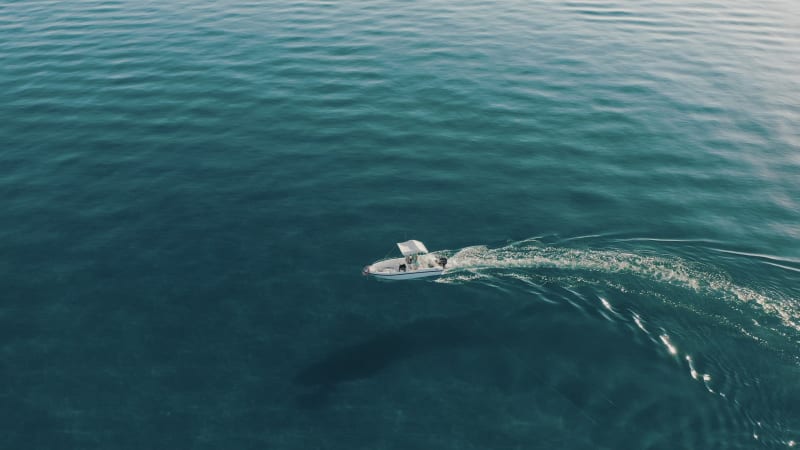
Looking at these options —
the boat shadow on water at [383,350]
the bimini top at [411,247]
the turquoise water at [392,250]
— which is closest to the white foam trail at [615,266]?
the turquoise water at [392,250]

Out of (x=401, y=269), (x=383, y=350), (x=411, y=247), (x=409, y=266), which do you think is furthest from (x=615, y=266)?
(x=383, y=350)

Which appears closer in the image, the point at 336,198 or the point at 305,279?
the point at 305,279

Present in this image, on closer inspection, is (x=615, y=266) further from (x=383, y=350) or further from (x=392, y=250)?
(x=383, y=350)

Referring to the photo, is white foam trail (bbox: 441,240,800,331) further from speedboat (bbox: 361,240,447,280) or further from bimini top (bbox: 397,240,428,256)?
bimini top (bbox: 397,240,428,256)

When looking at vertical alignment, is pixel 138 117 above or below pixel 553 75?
below

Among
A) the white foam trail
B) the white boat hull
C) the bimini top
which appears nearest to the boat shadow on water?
the white boat hull

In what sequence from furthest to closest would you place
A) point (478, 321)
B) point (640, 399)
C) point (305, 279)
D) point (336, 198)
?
1. point (336, 198)
2. point (305, 279)
3. point (478, 321)
4. point (640, 399)

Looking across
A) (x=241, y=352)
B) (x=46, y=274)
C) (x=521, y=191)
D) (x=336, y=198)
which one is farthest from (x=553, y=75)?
(x=46, y=274)

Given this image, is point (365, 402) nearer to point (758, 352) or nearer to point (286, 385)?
point (286, 385)
